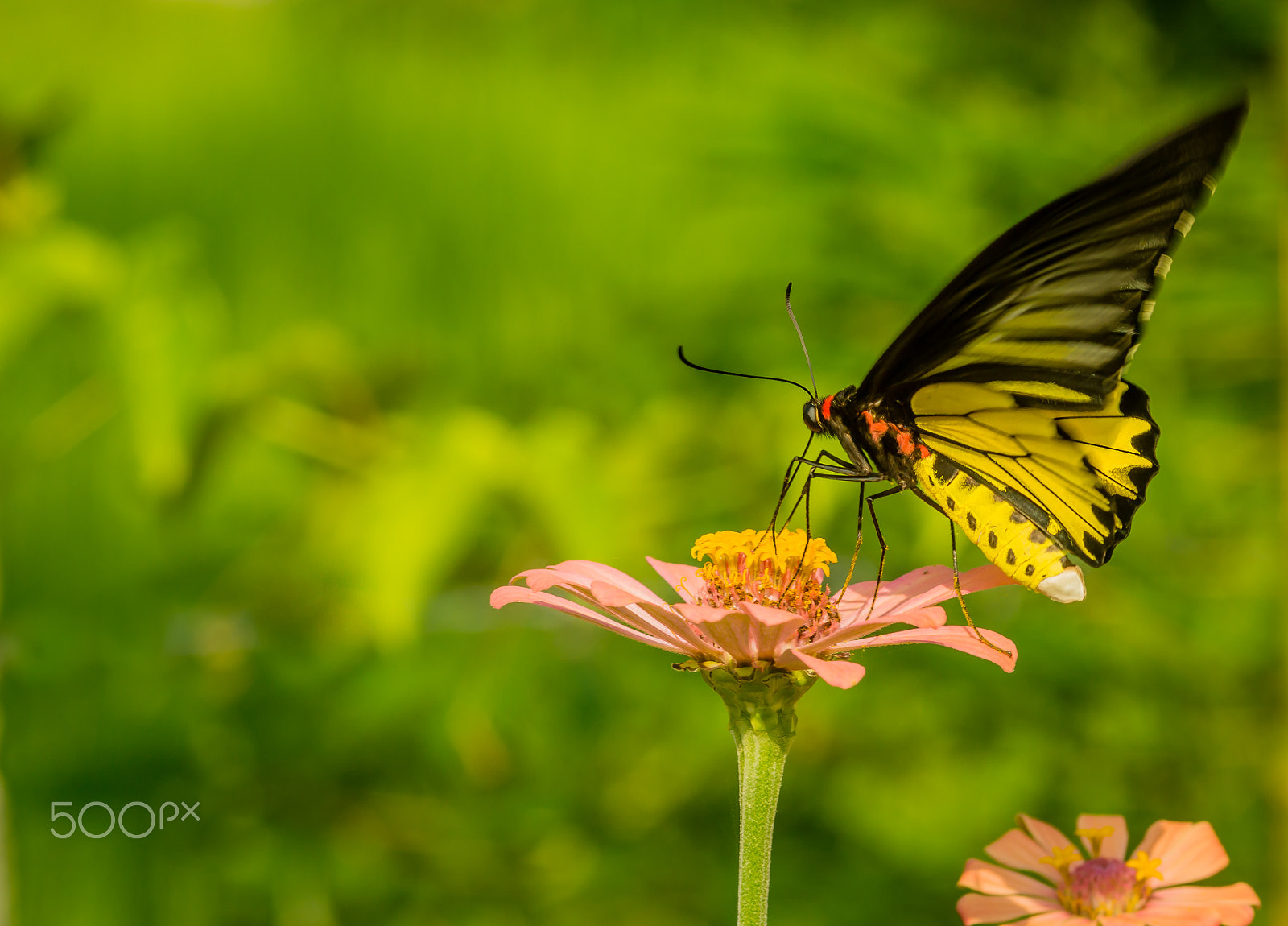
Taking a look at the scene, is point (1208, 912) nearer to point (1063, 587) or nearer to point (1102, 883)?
point (1102, 883)

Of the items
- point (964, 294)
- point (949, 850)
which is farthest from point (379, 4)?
point (964, 294)

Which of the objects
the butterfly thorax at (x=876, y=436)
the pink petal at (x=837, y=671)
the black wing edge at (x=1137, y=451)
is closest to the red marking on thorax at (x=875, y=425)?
the butterfly thorax at (x=876, y=436)

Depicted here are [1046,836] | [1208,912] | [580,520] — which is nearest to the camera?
[1208,912]

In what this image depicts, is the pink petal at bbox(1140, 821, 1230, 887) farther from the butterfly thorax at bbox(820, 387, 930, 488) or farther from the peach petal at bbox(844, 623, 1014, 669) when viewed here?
the butterfly thorax at bbox(820, 387, 930, 488)

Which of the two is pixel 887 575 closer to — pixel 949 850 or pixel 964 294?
pixel 949 850

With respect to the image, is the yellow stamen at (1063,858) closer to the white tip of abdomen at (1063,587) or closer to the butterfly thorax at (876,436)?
the white tip of abdomen at (1063,587)

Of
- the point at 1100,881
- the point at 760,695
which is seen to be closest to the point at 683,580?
the point at 760,695
